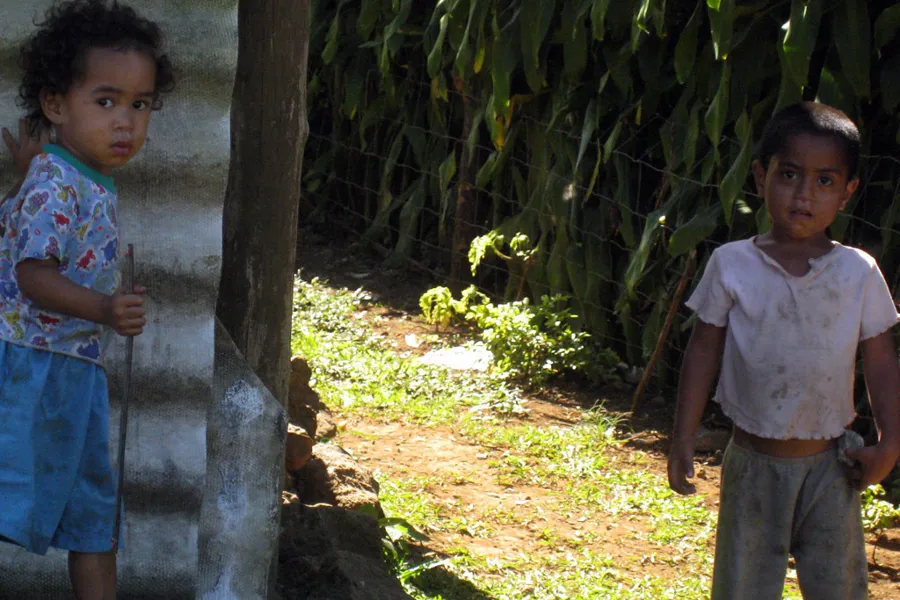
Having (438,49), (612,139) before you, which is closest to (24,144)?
(612,139)

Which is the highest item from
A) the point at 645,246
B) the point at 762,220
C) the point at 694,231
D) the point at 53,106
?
the point at 53,106

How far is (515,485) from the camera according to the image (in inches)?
180

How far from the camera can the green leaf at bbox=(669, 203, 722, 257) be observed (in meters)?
4.74

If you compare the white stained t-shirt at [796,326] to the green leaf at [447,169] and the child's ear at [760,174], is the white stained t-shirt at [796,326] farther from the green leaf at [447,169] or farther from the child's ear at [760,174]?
the green leaf at [447,169]

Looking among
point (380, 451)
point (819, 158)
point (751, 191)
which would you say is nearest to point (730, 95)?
point (751, 191)

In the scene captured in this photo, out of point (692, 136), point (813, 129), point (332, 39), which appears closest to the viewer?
point (813, 129)

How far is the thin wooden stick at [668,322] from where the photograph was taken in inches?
194

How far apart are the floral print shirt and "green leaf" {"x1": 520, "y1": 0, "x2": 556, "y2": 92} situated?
133 inches

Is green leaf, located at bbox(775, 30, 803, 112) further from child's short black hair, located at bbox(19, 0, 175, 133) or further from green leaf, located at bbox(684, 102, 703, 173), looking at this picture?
child's short black hair, located at bbox(19, 0, 175, 133)

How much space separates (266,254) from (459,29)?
3.35 m

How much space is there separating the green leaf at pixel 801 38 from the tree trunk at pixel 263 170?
83.4 inches

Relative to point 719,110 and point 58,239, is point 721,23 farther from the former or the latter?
point 58,239

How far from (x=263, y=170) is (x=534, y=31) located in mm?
2883

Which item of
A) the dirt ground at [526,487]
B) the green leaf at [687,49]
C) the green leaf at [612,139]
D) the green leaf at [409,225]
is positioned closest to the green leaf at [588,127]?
the green leaf at [612,139]
